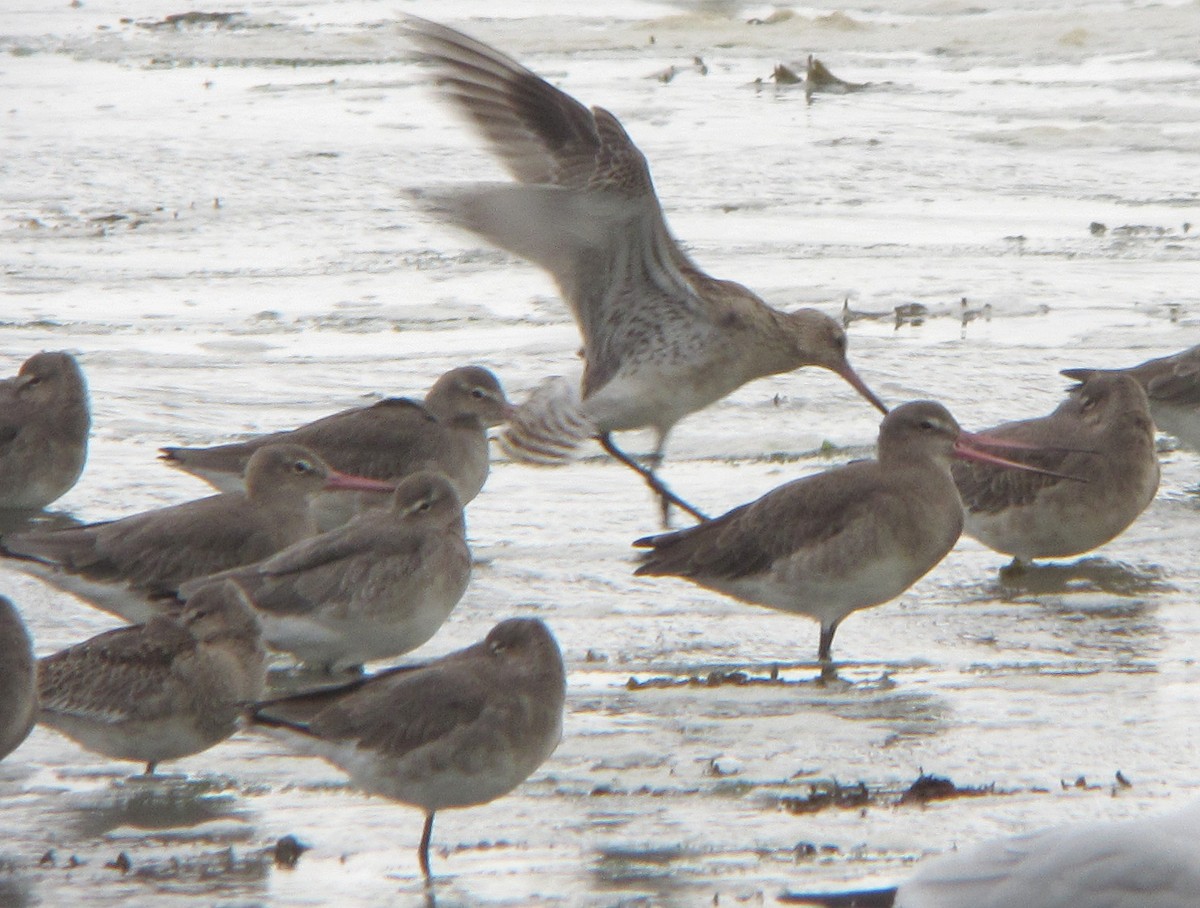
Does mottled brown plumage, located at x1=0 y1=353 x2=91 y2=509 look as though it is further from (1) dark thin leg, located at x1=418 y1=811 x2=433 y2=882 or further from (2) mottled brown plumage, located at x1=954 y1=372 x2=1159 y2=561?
(1) dark thin leg, located at x1=418 y1=811 x2=433 y2=882

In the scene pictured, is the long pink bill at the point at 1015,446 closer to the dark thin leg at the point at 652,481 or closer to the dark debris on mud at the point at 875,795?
the dark thin leg at the point at 652,481

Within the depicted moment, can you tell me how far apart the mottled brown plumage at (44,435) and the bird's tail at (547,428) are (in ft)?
5.84

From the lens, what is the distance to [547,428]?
30.5ft

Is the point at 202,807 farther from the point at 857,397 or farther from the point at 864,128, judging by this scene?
the point at 864,128

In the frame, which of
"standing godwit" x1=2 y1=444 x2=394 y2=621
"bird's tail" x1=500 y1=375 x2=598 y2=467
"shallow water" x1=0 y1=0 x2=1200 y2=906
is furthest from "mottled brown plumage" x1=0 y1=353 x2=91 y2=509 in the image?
"bird's tail" x1=500 y1=375 x2=598 y2=467

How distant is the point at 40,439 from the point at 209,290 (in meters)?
3.76

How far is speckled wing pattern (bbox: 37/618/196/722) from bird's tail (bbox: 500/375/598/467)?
290 centimetres

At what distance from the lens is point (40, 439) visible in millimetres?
8555

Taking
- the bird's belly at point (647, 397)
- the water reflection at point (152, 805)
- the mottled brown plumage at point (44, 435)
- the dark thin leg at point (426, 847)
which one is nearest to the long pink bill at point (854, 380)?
the bird's belly at point (647, 397)

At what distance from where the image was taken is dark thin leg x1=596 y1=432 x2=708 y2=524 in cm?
856

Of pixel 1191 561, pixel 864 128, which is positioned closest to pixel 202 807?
pixel 1191 561

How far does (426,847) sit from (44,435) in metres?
3.93

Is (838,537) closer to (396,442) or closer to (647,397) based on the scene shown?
(396,442)

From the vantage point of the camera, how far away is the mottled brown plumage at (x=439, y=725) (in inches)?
211
